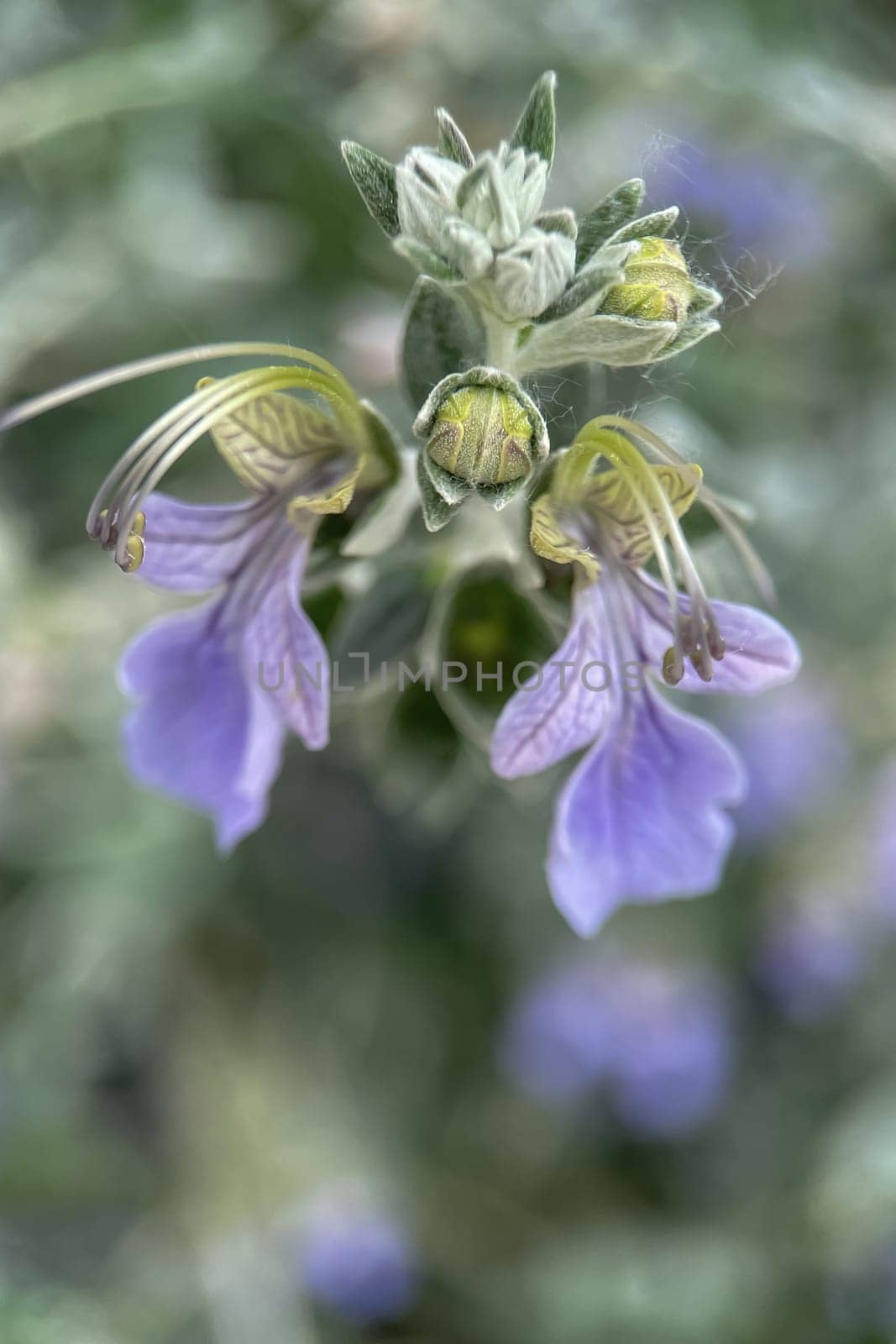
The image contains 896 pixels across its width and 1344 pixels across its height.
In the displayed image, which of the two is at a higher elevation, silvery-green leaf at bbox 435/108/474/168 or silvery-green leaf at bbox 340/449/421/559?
silvery-green leaf at bbox 435/108/474/168

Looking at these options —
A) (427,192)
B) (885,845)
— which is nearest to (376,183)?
(427,192)

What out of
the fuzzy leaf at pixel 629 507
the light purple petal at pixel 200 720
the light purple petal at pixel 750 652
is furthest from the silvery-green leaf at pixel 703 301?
the light purple petal at pixel 200 720

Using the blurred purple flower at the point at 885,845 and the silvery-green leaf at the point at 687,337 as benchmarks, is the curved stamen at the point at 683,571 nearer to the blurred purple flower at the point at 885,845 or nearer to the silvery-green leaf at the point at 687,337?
the silvery-green leaf at the point at 687,337

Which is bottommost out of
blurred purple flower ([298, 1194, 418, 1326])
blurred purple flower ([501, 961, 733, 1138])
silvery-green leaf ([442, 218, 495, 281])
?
blurred purple flower ([298, 1194, 418, 1326])

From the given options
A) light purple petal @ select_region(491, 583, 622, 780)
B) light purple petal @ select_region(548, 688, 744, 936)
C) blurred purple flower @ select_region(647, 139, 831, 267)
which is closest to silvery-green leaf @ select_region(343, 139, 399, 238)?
light purple petal @ select_region(491, 583, 622, 780)

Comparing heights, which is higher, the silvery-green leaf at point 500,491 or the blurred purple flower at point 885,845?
the silvery-green leaf at point 500,491

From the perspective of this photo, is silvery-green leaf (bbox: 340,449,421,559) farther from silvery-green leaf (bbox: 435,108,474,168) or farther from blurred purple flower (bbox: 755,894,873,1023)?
blurred purple flower (bbox: 755,894,873,1023)

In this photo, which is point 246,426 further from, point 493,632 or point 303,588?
point 493,632

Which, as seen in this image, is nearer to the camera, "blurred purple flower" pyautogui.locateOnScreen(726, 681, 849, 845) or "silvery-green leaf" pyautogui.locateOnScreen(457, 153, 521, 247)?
"silvery-green leaf" pyautogui.locateOnScreen(457, 153, 521, 247)
